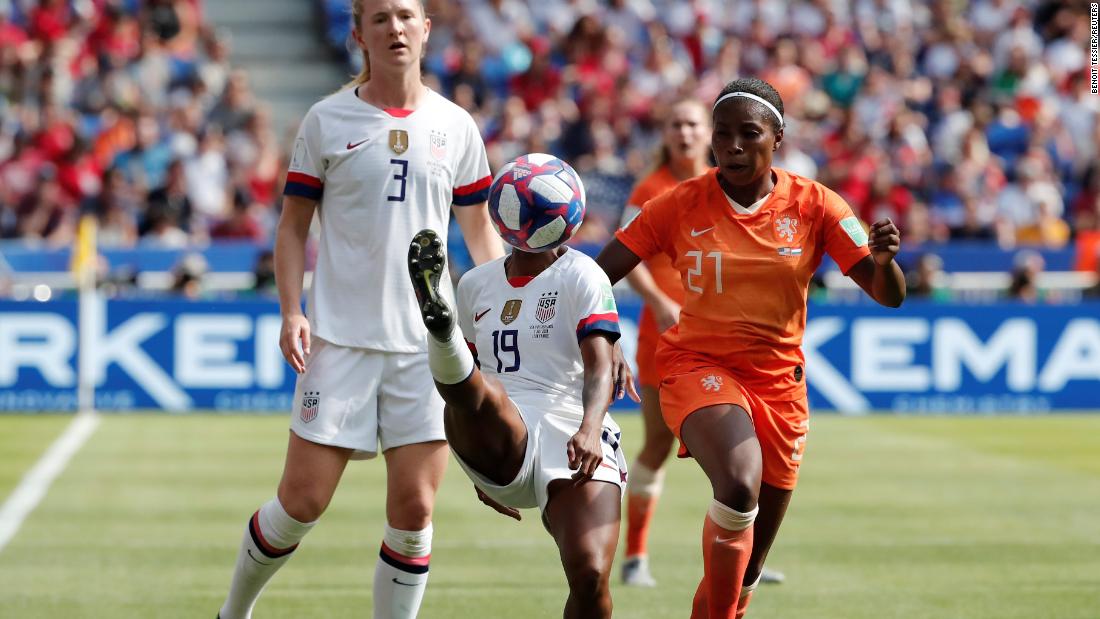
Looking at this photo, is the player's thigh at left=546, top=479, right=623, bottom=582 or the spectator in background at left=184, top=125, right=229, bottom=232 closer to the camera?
the player's thigh at left=546, top=479, right=623, bottom=582

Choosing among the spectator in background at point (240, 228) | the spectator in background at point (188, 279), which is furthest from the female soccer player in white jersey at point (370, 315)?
the spectator in background at point (240, 228)

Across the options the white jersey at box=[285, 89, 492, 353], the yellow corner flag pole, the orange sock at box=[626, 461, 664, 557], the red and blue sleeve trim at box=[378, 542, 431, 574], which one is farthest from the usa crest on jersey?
the yellow corner flag pole

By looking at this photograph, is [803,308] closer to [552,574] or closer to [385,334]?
[385,334]

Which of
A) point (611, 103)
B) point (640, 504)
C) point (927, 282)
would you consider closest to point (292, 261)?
point (640, 504)

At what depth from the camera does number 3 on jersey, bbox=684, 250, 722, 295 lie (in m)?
6.32

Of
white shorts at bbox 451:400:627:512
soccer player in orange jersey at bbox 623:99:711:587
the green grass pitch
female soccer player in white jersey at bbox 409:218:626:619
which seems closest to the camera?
female soccer player in white jersey at bbox 409:218:626:619

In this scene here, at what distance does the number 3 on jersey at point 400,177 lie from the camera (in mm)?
6066

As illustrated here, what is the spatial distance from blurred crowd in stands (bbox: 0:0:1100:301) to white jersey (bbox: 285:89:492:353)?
12350mm

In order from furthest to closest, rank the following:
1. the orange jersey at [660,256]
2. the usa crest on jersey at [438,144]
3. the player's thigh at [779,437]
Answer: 1. the orange jersey at [660,256]
2. the player's thigh at [779,437]
3. the usa crest on jersey at [438,144]

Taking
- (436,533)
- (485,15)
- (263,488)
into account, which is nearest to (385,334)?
(436,533)

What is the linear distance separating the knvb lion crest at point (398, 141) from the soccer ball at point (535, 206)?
1.57 ft

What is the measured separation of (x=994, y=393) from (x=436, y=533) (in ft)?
28.3

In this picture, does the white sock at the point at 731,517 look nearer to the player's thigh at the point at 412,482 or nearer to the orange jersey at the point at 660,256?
the player's thigh at the point at 412,482

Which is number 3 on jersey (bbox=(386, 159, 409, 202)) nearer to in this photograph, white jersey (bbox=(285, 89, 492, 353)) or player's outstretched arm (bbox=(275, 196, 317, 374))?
white jersey (bbox=(285, 89, 492, 353))
